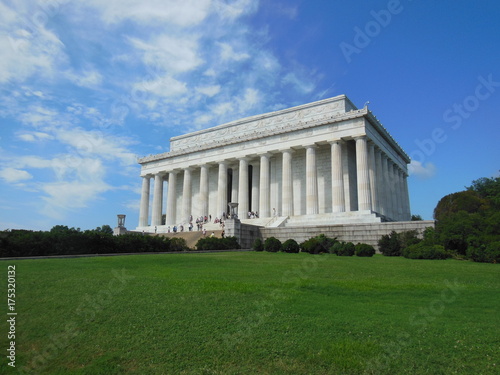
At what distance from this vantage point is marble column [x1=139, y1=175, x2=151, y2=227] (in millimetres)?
59719

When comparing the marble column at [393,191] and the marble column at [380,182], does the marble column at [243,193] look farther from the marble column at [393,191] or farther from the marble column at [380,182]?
the marble column at [393,191]

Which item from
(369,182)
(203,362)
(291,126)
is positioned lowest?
(203,362)

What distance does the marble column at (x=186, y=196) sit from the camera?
56.2 meters

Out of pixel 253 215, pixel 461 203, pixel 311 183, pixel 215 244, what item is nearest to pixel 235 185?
pixel 253 215

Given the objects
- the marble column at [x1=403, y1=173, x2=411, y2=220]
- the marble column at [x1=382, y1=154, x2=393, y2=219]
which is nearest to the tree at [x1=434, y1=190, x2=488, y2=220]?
the marble column at [x1=403, y1=173, x2=411, y2=220]

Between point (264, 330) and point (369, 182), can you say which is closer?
point (264, 330)

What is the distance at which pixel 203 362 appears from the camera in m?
5.90

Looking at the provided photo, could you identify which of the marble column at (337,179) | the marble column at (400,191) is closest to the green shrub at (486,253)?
the marble column at (337,179)

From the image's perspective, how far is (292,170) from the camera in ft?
168

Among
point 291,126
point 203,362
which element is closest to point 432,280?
point 203,362

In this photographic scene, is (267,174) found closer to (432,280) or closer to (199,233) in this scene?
(199,233)

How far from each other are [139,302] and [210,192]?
49.5 metres

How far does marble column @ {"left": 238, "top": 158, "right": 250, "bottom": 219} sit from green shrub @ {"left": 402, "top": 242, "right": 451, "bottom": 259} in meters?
29.0

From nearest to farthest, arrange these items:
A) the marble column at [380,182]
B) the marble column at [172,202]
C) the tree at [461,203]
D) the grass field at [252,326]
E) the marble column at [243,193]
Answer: the grass field at [252,326], the marble column at [380,182], the marble column at [243,193], the tree at [461,203], the marble column at [172,202]
